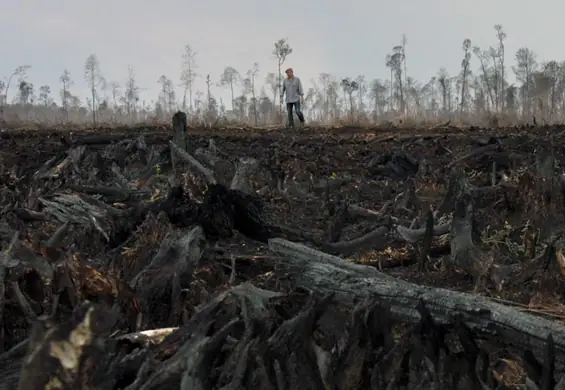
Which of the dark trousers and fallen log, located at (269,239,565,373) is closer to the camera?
fallen log, located at (269,239,565,373)

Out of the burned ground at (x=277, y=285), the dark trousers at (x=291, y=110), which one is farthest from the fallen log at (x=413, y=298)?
the dark trousers at (x=291, y=110)

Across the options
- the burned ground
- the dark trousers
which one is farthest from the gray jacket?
the burned ground

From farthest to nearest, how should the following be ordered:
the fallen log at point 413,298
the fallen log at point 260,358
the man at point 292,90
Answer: the man at point 292,90
the fallen log at point 413,298
the fallen log at point 260,358

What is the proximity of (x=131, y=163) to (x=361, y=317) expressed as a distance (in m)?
5.63

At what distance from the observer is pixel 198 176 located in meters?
5.05

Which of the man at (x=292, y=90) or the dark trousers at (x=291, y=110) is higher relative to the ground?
the man at (x=292, y=90)

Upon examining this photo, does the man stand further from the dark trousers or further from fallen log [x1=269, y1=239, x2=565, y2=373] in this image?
fallen log [x1=269, y1=239, x2=565, y2=373]

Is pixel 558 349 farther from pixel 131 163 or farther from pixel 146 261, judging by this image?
pixel 131 163

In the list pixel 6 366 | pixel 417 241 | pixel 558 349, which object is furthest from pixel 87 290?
pixel 417 241

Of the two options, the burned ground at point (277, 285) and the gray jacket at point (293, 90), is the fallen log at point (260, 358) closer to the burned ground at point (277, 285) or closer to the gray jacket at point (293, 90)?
the burned ground at point (277, 285)

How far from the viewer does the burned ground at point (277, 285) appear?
6.12 feet

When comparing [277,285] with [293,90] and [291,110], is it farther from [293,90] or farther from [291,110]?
[291,110]

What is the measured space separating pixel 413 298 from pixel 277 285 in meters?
0.87

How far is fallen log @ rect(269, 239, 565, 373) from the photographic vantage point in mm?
1892
